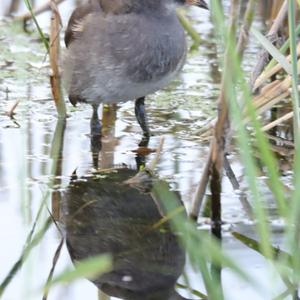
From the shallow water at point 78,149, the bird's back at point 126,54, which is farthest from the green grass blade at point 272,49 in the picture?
the bird's back at point 126,54

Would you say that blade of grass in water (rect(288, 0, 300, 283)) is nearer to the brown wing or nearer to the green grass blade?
the green grass blade

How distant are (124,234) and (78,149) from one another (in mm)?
1272

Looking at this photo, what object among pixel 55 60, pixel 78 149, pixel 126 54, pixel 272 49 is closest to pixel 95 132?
pixel 78 149

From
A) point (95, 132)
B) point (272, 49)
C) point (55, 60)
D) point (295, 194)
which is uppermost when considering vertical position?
point (272, 49)

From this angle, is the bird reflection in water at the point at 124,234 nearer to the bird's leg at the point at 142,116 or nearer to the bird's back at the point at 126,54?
the bird's back at the point at 126,54

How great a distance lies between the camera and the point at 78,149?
17.5ft

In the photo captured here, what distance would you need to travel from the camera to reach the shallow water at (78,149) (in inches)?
144

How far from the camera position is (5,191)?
4.57 metres

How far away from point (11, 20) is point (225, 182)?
132 inches

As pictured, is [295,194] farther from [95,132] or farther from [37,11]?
[37,11]

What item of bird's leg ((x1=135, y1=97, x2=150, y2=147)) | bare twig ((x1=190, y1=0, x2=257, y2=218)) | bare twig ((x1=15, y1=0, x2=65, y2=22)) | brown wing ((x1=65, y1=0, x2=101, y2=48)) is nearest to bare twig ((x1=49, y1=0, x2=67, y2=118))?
brown wing ((x1=65, y1=0, x2=101, y2=48))

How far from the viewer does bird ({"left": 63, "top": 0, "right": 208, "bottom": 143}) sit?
204 inches

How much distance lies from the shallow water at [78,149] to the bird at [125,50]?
1.01 feet

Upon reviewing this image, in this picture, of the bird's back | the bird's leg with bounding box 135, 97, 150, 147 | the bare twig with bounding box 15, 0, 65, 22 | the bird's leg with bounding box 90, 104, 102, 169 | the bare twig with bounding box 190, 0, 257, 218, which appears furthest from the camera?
the bare twig with bounding box 15, 0, 65, 22
